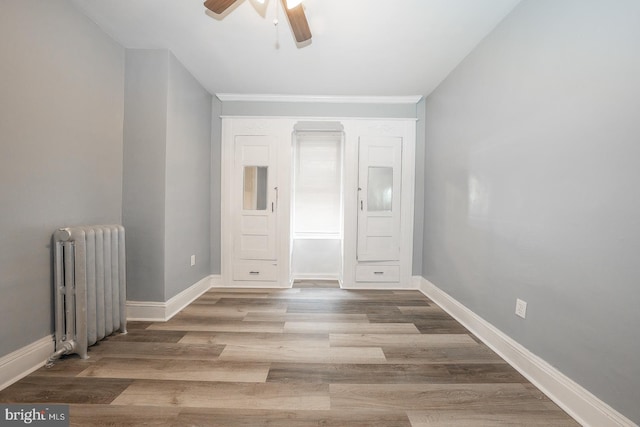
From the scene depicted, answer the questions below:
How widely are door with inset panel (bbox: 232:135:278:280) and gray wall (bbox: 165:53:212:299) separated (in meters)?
0.38

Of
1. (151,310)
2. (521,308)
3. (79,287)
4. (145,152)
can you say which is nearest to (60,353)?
(79,287)

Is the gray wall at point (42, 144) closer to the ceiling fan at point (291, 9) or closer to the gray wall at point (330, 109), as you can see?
the ceiling fan at point (291, 9)

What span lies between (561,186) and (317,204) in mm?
3016

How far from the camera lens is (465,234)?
2502 millimetres

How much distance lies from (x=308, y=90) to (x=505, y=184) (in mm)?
2364

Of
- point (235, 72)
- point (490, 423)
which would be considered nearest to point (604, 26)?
point (490, 423)

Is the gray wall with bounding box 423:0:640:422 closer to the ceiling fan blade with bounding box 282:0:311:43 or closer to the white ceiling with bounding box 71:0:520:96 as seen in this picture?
the white ceiling with bounding box 71:0:520:96

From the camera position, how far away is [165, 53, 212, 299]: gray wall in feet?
8.27

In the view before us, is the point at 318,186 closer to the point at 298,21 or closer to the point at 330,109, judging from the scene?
the point at 330,109

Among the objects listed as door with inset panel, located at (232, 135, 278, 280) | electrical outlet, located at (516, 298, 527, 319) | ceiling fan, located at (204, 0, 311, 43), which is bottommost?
electrical outlet, located at (516, 298, 527, 319)

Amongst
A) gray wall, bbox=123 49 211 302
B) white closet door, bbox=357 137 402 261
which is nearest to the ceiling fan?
gray wall, bbox=123 49 211 302

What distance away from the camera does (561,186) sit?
4.93ft

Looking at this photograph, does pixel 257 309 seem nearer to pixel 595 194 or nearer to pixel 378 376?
pixel 378 376

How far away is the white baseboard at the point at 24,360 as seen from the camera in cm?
153
